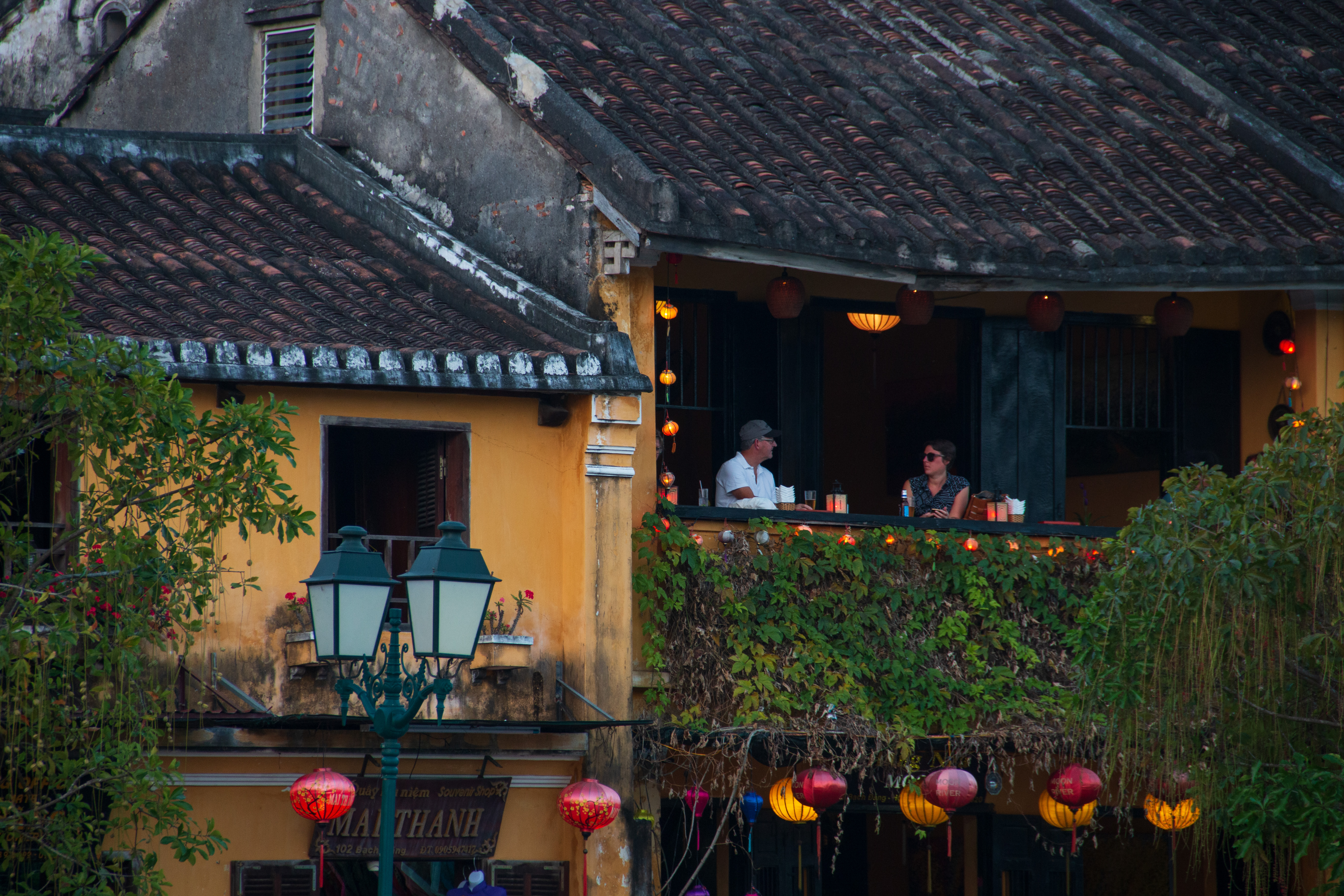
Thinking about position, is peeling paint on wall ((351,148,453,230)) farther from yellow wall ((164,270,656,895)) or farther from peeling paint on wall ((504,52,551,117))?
yellow wall ((164,270,656,895))

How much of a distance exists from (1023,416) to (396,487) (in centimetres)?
505

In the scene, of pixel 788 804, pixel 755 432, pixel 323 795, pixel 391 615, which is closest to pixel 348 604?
pixel 391 615

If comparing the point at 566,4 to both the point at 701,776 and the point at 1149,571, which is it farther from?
the point at 1149,571

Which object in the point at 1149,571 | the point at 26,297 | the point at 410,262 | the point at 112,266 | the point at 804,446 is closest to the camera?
the point at 26,297

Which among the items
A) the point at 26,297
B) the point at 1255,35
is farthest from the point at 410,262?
the point at 1255,35

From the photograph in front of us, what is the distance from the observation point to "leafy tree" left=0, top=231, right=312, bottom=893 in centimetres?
849

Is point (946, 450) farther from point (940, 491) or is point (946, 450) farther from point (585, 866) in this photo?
point (585, 866)

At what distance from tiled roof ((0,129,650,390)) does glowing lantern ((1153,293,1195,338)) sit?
4887 mm

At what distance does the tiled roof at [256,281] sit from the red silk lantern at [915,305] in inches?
103

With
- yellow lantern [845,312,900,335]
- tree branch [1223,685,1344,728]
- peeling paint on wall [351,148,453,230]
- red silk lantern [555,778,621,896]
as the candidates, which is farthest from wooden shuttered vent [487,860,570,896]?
tree branch [1223,685,1344,728]

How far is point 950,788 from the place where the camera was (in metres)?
12.7

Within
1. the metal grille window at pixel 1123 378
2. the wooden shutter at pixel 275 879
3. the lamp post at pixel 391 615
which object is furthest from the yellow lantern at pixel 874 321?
the lamp post at pixel 391 615

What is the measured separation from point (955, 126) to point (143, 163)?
623 centimetres

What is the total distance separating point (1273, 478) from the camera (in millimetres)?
9008
